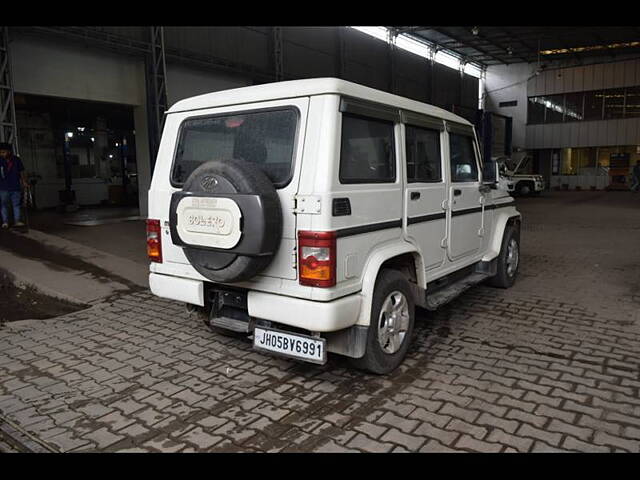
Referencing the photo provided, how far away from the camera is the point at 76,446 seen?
8.99 ft

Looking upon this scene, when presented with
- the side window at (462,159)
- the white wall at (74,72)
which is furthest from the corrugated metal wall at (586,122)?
the side window at (462,159)

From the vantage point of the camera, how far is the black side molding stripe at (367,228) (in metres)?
3.11

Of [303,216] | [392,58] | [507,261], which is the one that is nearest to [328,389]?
[303,216]

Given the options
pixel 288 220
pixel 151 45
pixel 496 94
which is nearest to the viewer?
pixel 288 220

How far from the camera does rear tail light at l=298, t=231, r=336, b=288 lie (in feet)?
9.85

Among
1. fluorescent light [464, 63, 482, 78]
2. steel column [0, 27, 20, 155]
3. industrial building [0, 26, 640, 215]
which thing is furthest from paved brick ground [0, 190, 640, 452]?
fluorescent light [464, 63, 482, 78]

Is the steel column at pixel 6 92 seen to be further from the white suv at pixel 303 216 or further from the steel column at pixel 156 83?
the white suv at pixel 303 216

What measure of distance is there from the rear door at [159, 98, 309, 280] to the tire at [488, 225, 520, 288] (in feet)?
12.0

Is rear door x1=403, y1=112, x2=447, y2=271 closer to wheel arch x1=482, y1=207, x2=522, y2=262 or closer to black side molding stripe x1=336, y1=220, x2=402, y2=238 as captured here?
black side molding stripe x1=336, y1=220, x2=402, y2=238

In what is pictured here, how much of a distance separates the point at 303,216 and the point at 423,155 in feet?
5.23
